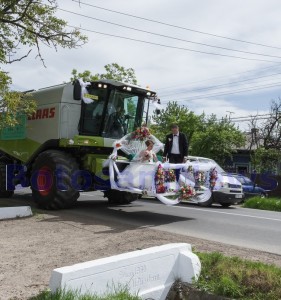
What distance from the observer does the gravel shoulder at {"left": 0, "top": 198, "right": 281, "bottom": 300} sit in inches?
216

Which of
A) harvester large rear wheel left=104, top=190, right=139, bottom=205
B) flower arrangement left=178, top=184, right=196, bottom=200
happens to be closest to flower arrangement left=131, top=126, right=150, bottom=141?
flower arrangement left=178, top=184, right=196, bottom=200

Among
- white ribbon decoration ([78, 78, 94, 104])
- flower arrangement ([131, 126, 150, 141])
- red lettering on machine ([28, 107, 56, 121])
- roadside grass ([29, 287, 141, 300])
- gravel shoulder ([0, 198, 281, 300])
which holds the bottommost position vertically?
Answer: gravel shoulder ([0, 198, 281, 300])

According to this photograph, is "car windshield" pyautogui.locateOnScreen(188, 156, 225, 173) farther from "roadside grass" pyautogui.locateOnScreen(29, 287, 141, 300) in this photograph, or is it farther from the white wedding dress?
"roadside grass" pyautogui.locateOnScreen(29, 287, 141, 300)

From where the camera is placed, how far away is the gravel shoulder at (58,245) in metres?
5.48

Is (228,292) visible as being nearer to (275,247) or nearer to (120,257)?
(120,257)

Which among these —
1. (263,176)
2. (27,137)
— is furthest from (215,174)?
(263,176)

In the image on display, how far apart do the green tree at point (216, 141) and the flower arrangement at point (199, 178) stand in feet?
76.5

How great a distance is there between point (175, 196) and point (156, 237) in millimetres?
2189

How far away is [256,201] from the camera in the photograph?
17.4 metres

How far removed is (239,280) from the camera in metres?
5.16

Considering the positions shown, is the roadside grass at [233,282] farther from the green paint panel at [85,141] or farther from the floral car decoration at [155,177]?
the green paint panel at [85,141]

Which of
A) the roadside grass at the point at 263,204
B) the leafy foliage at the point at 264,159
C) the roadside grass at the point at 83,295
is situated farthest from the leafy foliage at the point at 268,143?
the roadside grass at the point at 83,295

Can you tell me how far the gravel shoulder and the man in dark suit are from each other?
255cm

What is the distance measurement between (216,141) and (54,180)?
23937 millimetres
